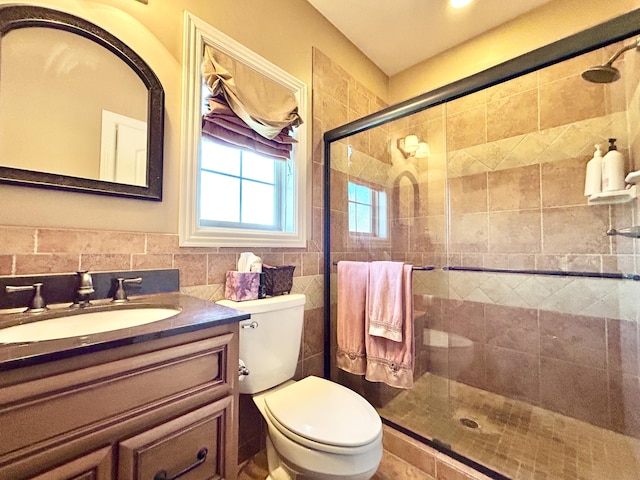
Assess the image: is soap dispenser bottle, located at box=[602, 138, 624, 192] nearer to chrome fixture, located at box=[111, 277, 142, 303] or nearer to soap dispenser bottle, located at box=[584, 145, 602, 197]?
soap dispenser bottle, located at box=[584, 145, 602, 197]

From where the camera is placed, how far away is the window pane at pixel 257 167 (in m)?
1.52

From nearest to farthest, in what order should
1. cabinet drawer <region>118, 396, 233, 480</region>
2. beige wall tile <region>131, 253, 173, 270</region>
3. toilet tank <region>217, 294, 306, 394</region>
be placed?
cabinet drawer <region>118, 396, 233, 480</region>, beige wall tile <region>131, 253, 173, 270</region>, toilet tank <region>217, 294, 306, 394</region>

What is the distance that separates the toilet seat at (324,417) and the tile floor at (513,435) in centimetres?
67

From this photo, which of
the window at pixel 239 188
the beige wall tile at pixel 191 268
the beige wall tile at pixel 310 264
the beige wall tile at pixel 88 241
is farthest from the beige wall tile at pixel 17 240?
the beige wall tile at pixel 310 264

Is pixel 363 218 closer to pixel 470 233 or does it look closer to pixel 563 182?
pixel 470 233

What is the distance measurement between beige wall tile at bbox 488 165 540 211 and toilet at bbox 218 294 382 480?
1548 mm

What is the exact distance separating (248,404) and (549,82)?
247 centimetres

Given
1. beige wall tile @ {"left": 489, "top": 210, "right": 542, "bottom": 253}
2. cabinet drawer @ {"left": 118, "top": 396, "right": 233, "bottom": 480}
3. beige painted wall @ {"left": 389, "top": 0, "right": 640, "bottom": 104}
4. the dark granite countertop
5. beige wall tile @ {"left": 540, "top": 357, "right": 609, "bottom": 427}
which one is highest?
beige painted wall @ {"left": 389, "top": 0, "right": 640, "bottom": 104}

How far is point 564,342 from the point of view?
5.42 feet

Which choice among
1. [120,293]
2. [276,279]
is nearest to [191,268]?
[120,293]

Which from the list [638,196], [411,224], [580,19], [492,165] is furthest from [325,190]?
[580,19]

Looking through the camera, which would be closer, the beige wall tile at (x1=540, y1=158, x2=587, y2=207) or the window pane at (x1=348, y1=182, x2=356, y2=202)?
the beige wall tile at (x1=540, y1=158, x2=587, y2=207)

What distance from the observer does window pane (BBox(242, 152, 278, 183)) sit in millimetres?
1523

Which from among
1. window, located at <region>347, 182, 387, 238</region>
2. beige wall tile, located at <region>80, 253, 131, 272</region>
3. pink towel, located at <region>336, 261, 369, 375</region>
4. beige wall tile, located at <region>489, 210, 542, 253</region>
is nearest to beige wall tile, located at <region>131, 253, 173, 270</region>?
beige wall tile, located at <region>80, 253, 131, 272</region>
